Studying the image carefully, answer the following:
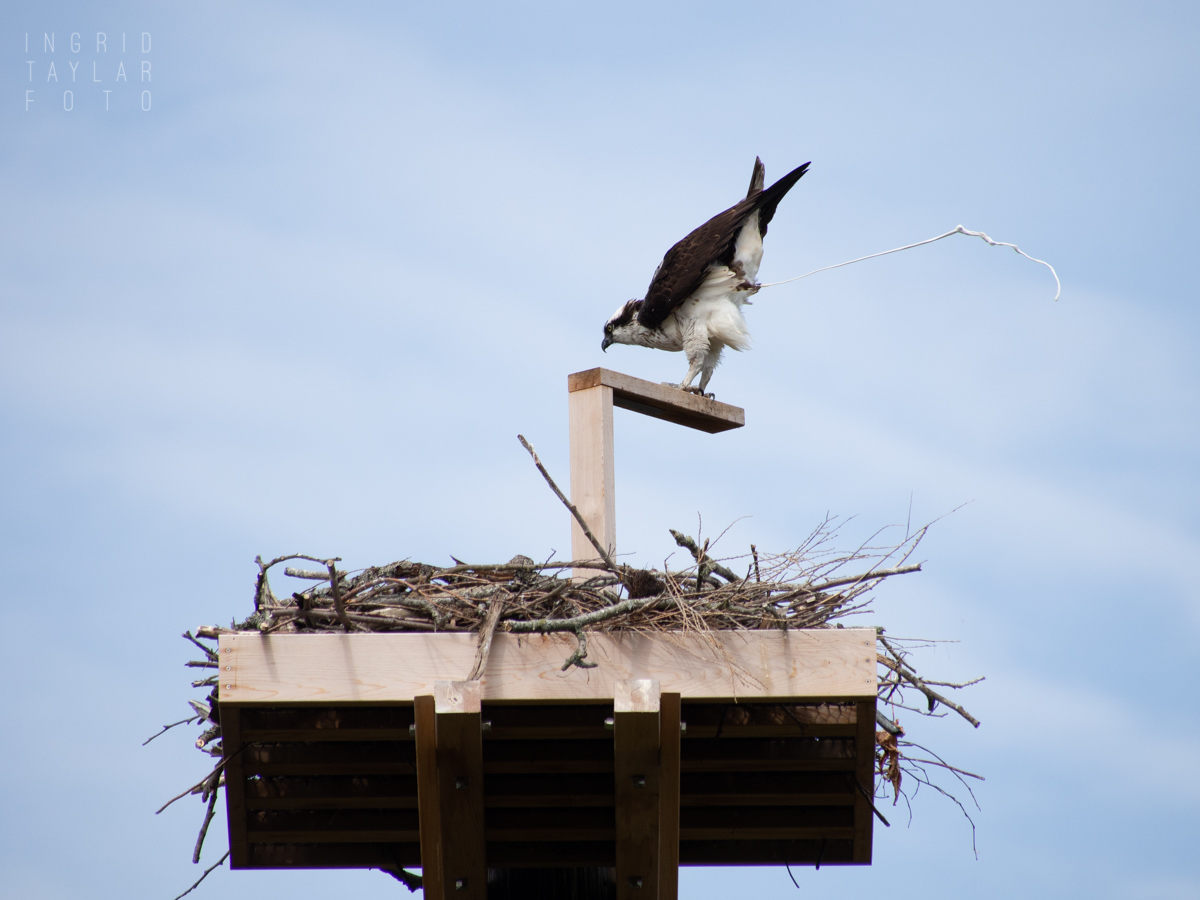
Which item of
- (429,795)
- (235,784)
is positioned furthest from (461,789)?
(235,784)

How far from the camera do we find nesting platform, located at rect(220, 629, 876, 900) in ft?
11.9

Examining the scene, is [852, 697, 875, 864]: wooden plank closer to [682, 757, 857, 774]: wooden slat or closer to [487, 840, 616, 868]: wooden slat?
[682, 757, 857, 774]: wooden slat

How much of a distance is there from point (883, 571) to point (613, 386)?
139 cm

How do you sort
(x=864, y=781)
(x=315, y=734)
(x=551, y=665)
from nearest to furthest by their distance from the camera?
(x=551, y=665) → (x=315, y=734) → (x=864, y=781)

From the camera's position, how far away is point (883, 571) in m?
4.03

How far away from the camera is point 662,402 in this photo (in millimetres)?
5320

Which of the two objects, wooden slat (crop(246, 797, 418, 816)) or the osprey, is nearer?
wooden slat (crop(246, 797, 418, 816))

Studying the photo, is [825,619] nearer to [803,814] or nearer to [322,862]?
[803,814]

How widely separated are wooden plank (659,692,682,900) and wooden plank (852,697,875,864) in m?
0.62

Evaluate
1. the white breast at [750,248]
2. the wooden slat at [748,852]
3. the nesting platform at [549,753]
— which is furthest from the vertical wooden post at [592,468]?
the white breast at [750,248]

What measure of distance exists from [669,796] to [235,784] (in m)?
1.44

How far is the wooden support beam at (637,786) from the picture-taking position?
356 cm

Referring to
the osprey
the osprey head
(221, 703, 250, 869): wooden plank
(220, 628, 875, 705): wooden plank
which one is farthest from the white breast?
(221, 703, 250, 869): wooden plank

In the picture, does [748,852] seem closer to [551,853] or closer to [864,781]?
[864,781]
